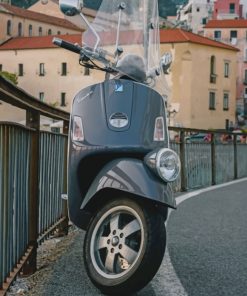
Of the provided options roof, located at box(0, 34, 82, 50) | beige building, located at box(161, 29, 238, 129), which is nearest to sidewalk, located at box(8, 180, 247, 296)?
beige building, located at box(161, 29, 238, 129)

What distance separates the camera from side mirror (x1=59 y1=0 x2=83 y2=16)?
168 inches

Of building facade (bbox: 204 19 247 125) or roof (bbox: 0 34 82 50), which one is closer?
roof (bbox: 0 34 82 50)

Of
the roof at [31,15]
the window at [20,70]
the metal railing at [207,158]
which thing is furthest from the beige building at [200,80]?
the metal railing at [207,158]

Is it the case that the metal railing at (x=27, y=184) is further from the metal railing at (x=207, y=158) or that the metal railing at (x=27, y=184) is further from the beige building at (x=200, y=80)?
the beige building at (x=200, y=80)

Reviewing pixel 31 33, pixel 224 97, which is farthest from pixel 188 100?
pixel 31 33

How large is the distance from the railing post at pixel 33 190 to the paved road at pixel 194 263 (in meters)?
0.19

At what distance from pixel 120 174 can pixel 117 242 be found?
1.33 feet

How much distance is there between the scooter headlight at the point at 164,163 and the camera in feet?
13.1

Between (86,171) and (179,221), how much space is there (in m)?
2.94

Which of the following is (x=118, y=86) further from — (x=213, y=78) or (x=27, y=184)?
(x=213, y=78)

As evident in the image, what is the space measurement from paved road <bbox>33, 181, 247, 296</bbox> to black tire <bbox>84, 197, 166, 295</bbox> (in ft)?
0.62

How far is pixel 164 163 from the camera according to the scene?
4.03 metres

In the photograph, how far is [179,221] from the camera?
7203 millimetres

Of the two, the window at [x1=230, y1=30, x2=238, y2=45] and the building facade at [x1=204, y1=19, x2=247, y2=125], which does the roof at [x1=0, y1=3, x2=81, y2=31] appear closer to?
the building facade at [x1=204, y1=19, x2=247, y2=125]
